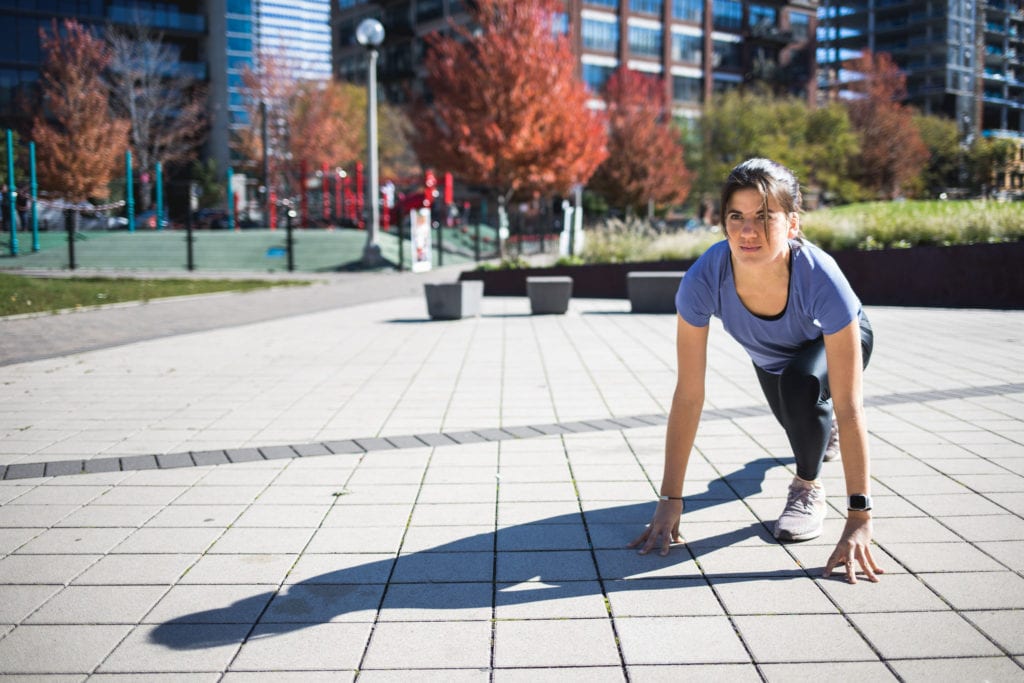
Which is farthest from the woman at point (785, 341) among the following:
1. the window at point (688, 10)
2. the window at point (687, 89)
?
the window at point (688, 10)

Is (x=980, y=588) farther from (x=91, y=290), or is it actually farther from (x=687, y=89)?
(x=687, y=89)

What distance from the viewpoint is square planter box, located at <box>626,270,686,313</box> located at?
13.4 metres

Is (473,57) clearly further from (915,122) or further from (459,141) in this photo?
(915,122)

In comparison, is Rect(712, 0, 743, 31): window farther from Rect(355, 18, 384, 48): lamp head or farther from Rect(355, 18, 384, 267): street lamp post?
Rect(355, 18, 384, 48): lamp head

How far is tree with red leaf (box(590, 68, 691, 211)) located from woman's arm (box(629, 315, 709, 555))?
43.1m

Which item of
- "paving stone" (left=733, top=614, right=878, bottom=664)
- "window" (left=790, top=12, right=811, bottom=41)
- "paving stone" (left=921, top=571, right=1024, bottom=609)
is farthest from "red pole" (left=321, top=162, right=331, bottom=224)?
"window" (left=790, top=12, right=811, bottom=41)

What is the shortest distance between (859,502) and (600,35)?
58.5 m

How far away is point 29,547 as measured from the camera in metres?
3.62

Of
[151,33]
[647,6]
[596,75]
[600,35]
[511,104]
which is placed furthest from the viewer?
[647,6]

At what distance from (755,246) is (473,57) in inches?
1092

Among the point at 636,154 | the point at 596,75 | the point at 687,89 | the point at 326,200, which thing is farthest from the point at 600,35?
the point at 326,200

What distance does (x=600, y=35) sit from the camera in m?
57.9

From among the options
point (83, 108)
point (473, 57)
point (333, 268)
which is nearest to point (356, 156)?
point (83, 108)

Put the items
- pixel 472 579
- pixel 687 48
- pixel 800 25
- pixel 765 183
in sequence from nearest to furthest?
pixel 765 183, pixel 472 579, pixel 687 48, pixel 800 25
